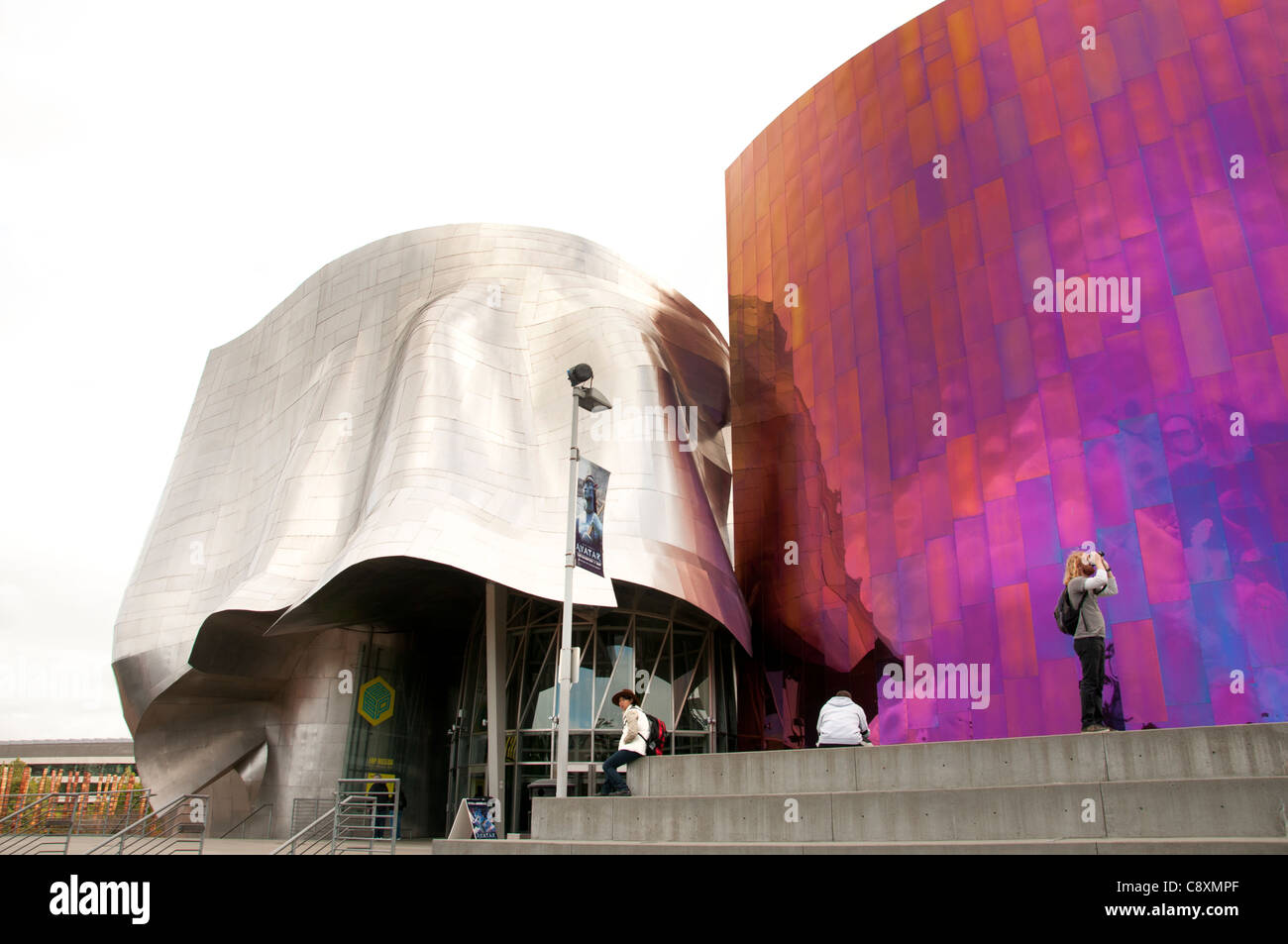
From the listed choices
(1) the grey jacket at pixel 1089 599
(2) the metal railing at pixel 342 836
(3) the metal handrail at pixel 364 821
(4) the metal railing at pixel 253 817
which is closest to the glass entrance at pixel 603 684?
(3) the metal handrail at pixel 364 821

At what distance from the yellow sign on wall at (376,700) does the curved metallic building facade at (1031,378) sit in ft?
33.1

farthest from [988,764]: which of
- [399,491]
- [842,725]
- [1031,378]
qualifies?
[399,491]

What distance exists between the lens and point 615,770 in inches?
488

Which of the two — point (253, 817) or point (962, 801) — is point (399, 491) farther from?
point (962, 801)

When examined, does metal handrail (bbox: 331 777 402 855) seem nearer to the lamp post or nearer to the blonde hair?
the lamp post

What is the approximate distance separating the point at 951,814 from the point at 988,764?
140cm

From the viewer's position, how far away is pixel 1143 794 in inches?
317

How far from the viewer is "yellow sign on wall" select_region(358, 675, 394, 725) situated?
2700cm

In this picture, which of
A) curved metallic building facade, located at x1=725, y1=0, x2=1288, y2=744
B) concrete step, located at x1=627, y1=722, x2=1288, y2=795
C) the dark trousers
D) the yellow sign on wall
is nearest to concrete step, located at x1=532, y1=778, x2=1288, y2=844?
concrete step, located at x1=627, y1=722, x2=1288, y2=795

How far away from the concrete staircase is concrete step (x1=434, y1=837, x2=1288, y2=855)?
0.01m

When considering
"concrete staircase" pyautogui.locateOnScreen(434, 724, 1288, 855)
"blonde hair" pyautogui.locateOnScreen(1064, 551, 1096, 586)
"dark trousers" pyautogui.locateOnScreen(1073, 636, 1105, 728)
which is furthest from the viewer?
"blonde hair" pyautogui.locateOnScreen(1064, 551, 1096, 586)
